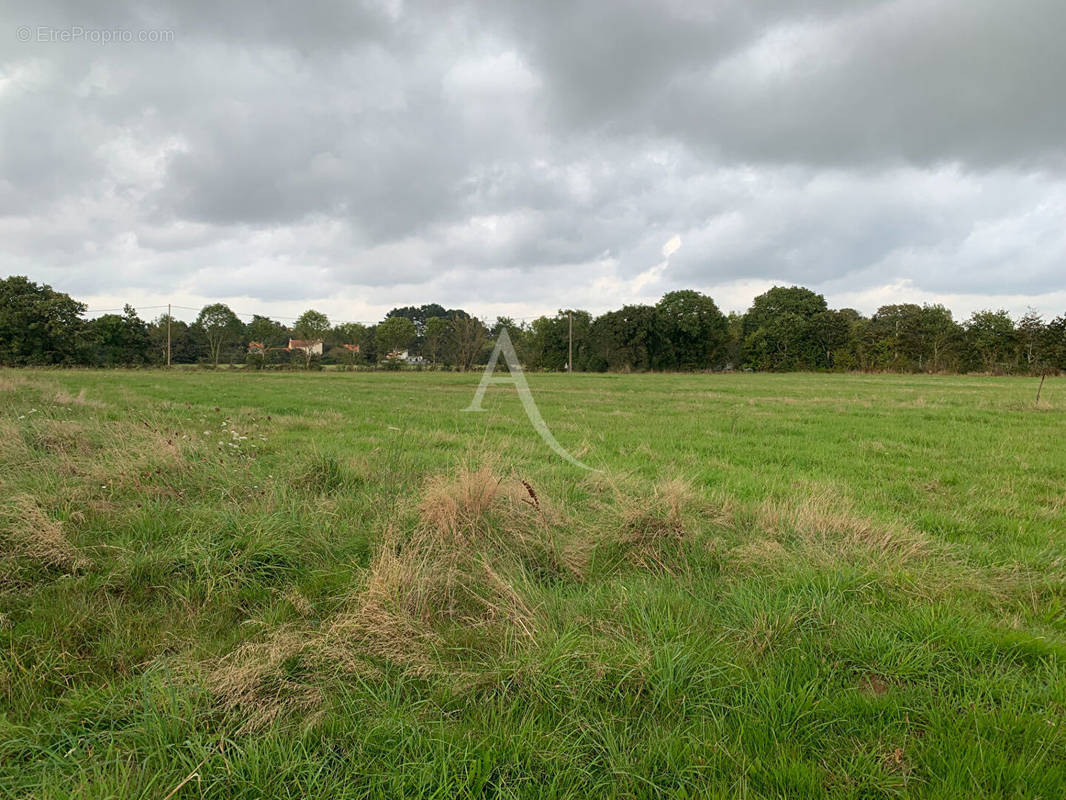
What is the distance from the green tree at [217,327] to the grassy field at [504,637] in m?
70.8

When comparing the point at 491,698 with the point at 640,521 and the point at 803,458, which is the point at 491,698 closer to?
the point at 640,521

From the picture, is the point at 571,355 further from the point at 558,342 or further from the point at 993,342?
the point at 993,342

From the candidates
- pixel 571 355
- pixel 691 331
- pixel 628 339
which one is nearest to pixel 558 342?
pixel 571 355

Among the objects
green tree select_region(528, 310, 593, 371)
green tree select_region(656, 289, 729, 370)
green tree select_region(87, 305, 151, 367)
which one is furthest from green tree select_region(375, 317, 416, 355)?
green tree select_region(656, 289, 729, 370)

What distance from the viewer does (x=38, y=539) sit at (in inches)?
144

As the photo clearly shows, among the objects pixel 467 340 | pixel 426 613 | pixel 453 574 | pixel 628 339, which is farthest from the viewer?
pixel 467 340

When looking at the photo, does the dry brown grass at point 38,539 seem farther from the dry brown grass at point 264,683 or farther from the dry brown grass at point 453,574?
the dry brown grass at point 453,574

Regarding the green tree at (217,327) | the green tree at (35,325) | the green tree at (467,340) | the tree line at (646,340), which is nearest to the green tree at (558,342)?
the tree line at (646,340)

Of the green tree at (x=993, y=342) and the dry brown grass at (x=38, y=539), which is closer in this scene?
the dry brown grass at (x=38, y=539)

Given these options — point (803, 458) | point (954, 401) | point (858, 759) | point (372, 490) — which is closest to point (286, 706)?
point (858, 759)

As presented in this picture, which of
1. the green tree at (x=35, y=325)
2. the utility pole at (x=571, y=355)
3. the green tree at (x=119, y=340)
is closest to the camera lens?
the green tree at (x=35, y=325)

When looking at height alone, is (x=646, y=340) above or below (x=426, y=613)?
above

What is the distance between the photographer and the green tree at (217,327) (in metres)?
68.2

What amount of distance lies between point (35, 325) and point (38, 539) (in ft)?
209
